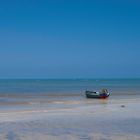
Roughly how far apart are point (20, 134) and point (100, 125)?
4.83 metres

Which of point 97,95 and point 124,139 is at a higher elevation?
point 97,95

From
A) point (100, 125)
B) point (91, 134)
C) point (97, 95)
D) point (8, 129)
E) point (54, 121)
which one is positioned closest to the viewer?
point (91, 134)

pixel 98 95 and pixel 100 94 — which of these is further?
pixel 98 95

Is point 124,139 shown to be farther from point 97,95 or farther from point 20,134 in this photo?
point 97,95

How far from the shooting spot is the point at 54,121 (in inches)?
850

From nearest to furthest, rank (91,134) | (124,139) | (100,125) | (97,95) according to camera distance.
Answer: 1. (124,139)
2. (91,134)
3. (100,125)
4. (97,95)

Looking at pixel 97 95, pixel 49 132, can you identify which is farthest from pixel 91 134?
pixel 97 95

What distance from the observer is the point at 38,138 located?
15.6m

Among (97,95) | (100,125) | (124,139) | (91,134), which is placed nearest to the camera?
(124,139)

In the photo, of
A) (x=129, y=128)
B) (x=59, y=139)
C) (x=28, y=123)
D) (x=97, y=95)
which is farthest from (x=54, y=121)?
(x=97, y=95)

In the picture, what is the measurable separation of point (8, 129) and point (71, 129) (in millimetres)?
3034

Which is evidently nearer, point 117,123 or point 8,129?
point 8,129

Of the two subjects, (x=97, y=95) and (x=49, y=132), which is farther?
(x=97, y=95)

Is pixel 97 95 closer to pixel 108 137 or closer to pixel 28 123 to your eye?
pixel 28 123
